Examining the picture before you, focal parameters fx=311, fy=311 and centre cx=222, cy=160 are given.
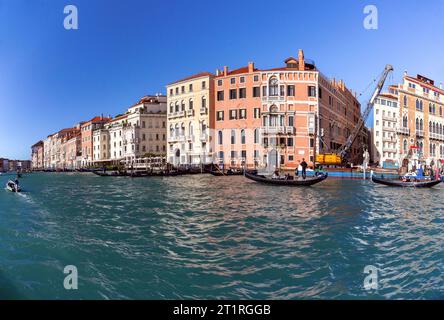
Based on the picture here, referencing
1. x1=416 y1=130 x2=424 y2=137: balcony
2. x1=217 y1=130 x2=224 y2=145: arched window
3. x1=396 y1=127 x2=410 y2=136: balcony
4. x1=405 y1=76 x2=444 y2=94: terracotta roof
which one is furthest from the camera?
x1=416 y1=130 x2=424 y2=137: balcony

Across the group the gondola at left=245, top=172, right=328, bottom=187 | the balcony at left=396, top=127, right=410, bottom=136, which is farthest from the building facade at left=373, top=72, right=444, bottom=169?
the gondola at left=245, top=172, right=328, bottom=187

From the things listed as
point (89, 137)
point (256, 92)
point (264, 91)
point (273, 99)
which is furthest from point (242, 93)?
point (89, 137)

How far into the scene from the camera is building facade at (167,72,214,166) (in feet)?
132

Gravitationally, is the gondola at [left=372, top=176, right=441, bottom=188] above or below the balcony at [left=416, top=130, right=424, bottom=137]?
below

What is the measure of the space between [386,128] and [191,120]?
27.6 metres

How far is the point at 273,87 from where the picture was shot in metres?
36.1

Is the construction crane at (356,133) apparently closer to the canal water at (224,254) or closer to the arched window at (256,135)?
the arched window at (256,135)

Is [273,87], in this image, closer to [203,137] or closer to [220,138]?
[220,138]

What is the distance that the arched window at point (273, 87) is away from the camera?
117 feet

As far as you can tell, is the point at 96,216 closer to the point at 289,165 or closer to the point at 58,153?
the point at 289,165

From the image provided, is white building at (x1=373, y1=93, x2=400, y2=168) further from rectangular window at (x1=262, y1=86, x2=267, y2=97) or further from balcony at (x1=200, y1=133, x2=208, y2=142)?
balcony at (x1=200, y1=133, x2=208, y2=142)

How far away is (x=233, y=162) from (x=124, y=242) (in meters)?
32.1

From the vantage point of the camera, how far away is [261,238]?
647cm
